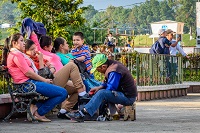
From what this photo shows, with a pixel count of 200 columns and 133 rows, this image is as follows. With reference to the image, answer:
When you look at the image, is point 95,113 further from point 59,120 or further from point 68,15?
point 68,15

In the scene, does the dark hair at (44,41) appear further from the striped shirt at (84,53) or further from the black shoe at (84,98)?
the black shoe at (84,98)

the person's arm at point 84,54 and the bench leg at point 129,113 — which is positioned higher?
the person's arm at point 84,54

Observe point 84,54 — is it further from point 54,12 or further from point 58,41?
point 54,12

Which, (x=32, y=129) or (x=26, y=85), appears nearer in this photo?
(x=32, y=129)

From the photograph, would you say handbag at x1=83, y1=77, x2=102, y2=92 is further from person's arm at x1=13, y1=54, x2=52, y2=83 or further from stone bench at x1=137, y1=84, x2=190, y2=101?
stone bench at x1=137, y1=84, x2=190, y2=101

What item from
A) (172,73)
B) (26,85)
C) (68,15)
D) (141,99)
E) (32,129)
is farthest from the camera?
(68,15)

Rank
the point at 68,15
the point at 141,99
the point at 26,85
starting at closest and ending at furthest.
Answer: the point at 26,85
the point at 141,99
the point at 68,15

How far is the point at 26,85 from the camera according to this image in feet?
35.7

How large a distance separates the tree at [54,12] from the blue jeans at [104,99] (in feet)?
83.9

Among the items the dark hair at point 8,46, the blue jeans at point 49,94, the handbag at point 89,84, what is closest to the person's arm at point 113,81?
the blue jeans at point 49,94

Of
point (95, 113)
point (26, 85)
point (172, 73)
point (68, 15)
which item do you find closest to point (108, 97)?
point (95, 113)

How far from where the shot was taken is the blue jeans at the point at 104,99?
1109 cm

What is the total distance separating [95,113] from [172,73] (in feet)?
29.6

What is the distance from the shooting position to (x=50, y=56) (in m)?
12.0
